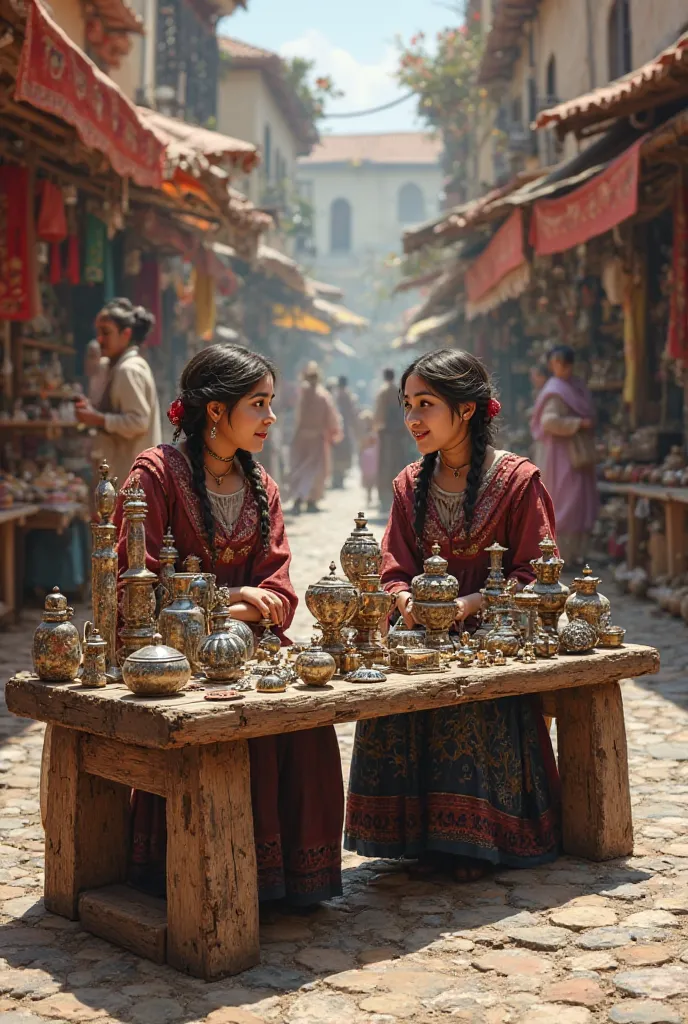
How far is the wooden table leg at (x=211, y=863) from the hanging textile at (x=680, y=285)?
6822 mm

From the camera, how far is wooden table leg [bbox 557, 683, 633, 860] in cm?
431

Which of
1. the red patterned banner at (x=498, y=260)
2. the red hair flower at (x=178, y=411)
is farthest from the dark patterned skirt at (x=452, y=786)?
the red patterned banner at (x=498, y=260)

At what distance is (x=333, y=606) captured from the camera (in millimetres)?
3799

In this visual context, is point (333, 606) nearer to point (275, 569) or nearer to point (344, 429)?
point (275, 569)

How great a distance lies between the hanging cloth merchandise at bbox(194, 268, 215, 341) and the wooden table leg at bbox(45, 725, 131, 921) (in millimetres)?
10825

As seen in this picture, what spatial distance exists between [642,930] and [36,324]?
8198mm

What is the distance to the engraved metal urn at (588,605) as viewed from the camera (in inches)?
170

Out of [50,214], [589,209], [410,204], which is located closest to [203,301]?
[50,214]

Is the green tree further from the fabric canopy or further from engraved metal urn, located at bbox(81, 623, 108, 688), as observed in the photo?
engraved metal urn, located at bbox(81, 623, 108, 688)

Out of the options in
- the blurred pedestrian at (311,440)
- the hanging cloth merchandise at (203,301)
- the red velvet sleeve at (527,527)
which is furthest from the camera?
the blurred pedestrian at (311,440)

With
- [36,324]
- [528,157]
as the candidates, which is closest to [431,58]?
[528,157]

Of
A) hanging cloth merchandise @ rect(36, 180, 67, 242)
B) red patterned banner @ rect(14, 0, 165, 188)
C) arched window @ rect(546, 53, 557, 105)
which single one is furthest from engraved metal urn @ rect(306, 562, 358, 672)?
arched window @ rect(546, 53, 557, 105)

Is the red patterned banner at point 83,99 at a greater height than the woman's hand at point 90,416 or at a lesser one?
greater

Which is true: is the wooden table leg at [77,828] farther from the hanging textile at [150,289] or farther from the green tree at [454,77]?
the green tree at [454,77]
